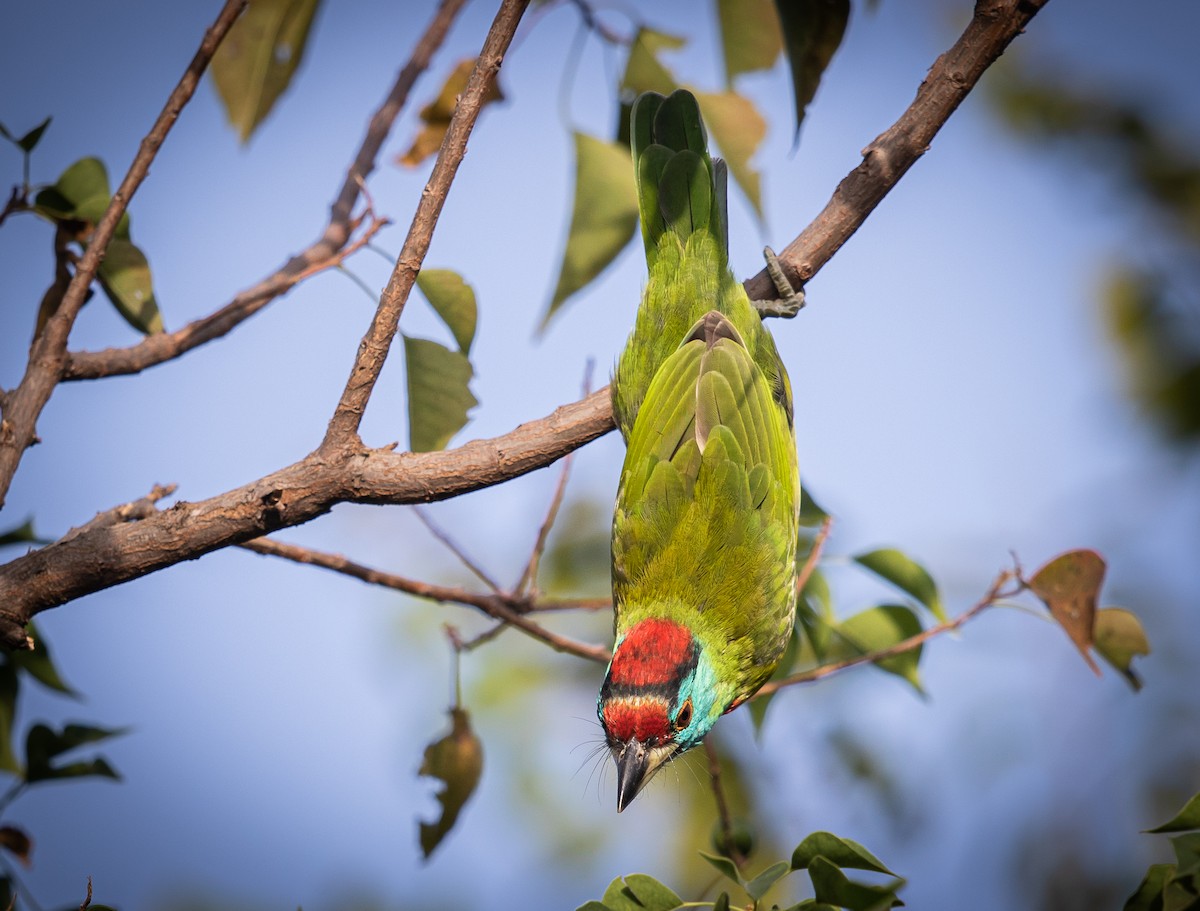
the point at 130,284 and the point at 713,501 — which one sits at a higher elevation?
the point at 130,284

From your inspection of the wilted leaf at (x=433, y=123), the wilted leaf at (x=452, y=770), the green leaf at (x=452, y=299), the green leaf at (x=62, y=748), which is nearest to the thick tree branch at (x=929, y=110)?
the green leaf at (x=452, y=299)

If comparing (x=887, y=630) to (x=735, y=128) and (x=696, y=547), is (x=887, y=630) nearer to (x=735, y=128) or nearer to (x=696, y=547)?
Result: (x=696, y=547)

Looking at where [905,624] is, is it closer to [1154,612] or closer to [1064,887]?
[1064,887]

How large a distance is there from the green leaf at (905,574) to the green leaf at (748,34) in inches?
58.0

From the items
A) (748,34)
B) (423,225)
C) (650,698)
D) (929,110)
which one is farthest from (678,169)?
(650,698)

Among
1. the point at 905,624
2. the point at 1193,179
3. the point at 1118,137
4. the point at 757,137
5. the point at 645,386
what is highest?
the point at 1118,137

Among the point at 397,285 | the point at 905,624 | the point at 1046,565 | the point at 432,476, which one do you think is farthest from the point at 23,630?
the point at 1046,565

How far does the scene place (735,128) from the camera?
2.90 meters

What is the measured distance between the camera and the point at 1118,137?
6070 mm

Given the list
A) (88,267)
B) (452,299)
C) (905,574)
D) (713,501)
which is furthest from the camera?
(713,501)

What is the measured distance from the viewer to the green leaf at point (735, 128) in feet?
9.43

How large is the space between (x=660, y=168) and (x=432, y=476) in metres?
1.64

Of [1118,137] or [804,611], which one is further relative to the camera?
[1118,137]

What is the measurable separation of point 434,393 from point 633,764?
3.72 ft
